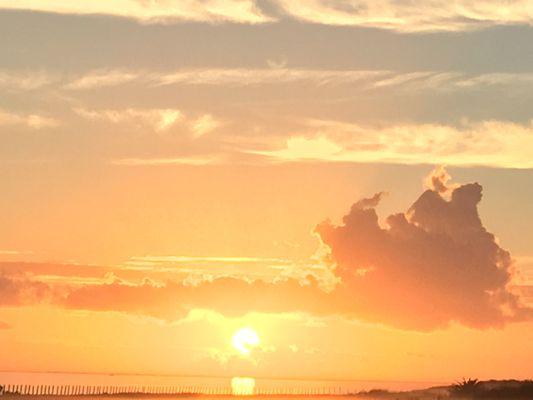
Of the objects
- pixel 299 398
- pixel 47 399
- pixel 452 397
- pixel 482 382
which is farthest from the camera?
pixel 482 382

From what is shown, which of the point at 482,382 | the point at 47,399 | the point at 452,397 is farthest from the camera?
the point at 482,382

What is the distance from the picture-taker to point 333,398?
166625 mm

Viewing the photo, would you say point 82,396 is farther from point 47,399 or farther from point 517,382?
point 517,382

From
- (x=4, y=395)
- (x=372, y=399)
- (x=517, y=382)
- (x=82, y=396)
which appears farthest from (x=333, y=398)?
(x=4, y=395)

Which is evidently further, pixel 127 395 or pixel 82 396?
pixel 127 395

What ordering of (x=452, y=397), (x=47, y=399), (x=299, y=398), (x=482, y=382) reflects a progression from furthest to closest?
1. (x=482, y=382)
2. (x=299, y=398)
3. (x=452, y=397)
4. (x=47, y=399)

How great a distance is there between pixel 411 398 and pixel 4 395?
208 feet

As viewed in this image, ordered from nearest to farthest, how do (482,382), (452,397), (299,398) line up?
(452,397) → (299,398) → (482,382)

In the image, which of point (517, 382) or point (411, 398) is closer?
point (411, 398)

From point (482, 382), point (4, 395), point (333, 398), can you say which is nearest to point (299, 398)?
point (333, 398)

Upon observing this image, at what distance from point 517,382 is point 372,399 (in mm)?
27630

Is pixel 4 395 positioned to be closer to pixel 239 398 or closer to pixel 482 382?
pixel 239 398

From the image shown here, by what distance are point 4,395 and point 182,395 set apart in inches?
1324

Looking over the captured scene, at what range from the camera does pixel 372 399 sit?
6663 inches
